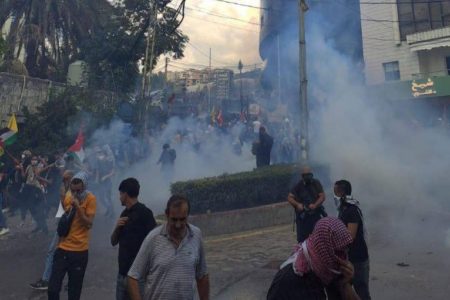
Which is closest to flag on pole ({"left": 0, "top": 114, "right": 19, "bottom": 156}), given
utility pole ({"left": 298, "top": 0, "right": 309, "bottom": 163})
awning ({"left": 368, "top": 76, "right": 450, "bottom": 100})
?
utility pole ({"left": 298, "top": 0, "right": 309, "bottom": 163})

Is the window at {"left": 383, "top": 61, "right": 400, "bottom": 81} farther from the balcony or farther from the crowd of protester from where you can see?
the crowd of protester

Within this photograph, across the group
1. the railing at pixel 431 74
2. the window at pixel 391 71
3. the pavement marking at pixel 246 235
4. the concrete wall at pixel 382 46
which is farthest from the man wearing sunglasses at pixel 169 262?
the window at pixel 391 71

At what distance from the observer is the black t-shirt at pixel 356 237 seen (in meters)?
3.54

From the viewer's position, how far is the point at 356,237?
3.58m

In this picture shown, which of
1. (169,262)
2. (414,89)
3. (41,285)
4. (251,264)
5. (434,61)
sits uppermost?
(434,61)

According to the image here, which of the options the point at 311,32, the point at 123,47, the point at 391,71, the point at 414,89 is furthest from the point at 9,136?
the point at 391,71

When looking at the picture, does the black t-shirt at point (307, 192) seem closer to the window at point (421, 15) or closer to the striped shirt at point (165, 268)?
the striped shirt at point (165, 268)

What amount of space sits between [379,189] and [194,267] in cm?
951

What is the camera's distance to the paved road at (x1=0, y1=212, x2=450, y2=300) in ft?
15.7

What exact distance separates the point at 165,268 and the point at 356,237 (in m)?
1.93

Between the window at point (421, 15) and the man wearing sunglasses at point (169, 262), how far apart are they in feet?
75.1

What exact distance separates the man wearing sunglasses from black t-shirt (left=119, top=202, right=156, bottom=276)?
0.66 metres

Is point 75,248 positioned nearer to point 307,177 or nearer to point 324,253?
point 324,253

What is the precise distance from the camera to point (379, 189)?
11.0 metres
